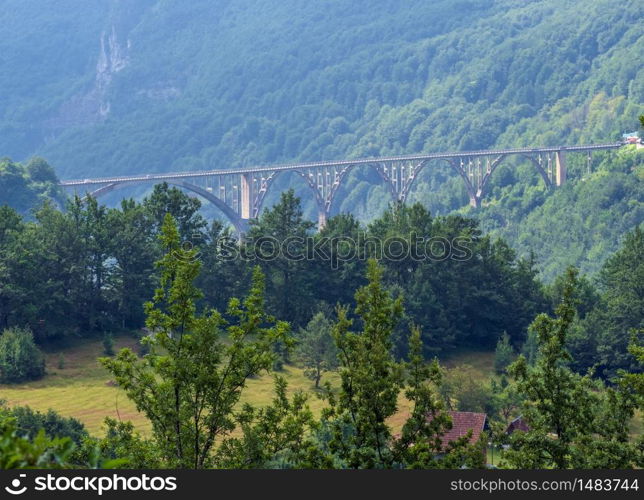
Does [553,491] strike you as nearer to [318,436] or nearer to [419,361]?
[419,361]

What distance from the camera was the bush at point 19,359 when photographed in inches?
2392

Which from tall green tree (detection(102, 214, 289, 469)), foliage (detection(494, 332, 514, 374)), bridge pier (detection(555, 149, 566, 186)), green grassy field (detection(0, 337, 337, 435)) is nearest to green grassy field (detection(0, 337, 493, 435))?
green grassy field (detection(0, 337, 337, 435))

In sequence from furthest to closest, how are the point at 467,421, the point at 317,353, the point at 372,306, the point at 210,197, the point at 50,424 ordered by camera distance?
the point at 210,197 < the point at 317,353 < the point at 467,421 < the point at 50,424 < the point at 372,306

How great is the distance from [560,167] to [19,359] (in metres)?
81.9

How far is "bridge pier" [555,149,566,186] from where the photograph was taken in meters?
132

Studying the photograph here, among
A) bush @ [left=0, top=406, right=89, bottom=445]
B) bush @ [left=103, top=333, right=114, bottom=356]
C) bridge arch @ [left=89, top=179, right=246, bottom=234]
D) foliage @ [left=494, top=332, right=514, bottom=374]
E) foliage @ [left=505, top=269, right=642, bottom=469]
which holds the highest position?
bridge arch @ [left=89, top=179, right=246, bottom=234]

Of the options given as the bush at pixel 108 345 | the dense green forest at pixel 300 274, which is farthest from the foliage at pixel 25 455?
the dense green forest at pixel 300 274

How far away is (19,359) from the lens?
60844 mm

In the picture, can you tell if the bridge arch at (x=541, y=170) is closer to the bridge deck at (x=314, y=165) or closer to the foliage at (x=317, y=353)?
the bridge deck at (x=314, y=165)

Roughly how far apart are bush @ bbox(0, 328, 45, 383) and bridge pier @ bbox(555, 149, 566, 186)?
7997cm

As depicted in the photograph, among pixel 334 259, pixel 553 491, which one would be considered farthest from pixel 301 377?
pixel 553 491

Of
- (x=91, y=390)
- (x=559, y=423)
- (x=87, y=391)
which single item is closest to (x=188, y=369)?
(x=559, y=423)

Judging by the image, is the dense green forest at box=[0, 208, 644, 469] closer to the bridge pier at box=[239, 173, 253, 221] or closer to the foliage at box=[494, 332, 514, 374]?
the foliage at box=[494, 332, 514, 374]

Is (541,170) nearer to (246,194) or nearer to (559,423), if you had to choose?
(246,194)
